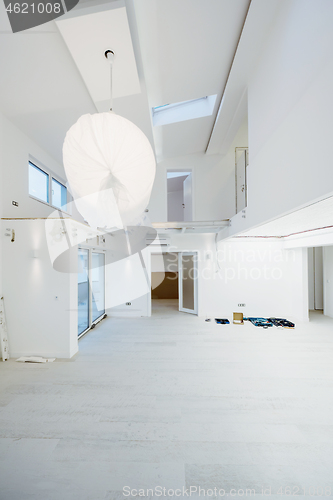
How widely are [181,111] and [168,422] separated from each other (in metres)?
5.10

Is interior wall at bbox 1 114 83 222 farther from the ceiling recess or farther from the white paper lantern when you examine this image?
the white paper lantern

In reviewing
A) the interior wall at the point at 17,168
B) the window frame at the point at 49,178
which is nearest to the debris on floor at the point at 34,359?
the interior wall at the point at 17,168

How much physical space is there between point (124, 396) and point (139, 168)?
2.63 m

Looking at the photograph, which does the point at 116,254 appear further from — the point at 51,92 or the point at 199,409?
the point at 199,409

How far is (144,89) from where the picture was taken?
3.15 meters

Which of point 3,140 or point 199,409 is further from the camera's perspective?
point 3,140

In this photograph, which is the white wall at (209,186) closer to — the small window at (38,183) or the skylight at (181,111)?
the skylight at (181,111)

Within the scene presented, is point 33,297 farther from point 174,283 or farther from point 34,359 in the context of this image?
point 174,283

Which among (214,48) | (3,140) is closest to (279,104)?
(214,48)

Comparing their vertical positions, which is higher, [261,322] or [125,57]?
[125,57]

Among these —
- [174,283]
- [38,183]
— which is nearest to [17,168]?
[38,183]

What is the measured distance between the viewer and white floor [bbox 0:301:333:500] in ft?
5.48

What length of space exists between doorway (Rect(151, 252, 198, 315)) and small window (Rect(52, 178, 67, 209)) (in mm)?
3527

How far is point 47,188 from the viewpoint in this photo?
15.7 ft
